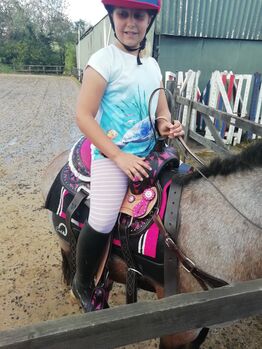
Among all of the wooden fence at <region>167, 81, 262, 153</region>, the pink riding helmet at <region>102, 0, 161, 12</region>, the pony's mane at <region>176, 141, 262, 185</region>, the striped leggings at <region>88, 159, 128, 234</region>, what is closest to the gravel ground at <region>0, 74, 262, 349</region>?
the striped leggings at <region>88, 159, 128, 234</region>

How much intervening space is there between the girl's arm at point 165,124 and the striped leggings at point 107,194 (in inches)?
14.9

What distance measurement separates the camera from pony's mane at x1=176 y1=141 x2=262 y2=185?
1505mm

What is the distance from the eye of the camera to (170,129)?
1.82 metres

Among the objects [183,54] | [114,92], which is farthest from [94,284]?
[183,54]

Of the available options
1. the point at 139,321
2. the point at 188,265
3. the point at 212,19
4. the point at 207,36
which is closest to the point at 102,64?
the point at 188,265

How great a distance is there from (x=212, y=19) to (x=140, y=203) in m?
8.32

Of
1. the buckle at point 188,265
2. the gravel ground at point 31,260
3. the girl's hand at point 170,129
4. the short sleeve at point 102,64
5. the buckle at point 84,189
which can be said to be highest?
the short sleeve at point 102,64

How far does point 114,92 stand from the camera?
1749 mm

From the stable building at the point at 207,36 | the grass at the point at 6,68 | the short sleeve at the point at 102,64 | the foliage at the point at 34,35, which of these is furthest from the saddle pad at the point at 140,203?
the foliage at the point at 34,35

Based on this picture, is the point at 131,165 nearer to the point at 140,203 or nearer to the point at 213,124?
the point at 140,203

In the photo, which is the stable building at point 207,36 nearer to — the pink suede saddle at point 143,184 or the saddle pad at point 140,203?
the pink suede saddle at point 143,184

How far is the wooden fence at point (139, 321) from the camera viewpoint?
2.95 feet

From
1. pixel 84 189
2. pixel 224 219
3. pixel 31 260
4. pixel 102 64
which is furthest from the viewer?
pixel 31 260

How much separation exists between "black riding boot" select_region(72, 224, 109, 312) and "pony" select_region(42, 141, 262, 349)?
1.35 ft
